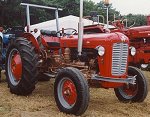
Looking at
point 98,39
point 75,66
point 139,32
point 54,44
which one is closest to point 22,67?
point 54,44

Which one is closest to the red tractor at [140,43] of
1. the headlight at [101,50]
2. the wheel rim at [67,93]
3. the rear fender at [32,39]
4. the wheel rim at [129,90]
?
the wheel rim at [129,90]

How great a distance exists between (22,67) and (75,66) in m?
1.17

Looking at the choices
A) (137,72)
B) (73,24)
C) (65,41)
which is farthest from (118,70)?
(73,24)

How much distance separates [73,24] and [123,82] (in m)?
11.6

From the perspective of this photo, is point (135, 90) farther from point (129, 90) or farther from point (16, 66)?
point (16, 66)

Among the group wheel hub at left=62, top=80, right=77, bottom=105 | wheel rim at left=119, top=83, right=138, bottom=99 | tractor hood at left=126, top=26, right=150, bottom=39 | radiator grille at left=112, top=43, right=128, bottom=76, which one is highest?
tractor hood at left=126, top=26, right=150, bottom=39

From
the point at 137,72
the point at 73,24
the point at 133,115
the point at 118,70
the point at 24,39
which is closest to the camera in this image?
the point at 133,115

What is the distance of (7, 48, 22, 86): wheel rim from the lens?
26.4 feet

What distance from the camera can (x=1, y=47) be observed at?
32.7 ft

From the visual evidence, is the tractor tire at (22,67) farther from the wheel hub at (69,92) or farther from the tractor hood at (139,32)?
the tractor hood at (139,32)

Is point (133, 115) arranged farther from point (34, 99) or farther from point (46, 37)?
point (46, 37)

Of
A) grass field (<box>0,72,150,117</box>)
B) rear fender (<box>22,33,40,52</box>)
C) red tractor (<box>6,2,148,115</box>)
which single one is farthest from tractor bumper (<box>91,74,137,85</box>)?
rear fender (<box>22,33,40,52</box>)

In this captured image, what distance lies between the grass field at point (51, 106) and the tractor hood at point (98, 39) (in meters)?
1.14

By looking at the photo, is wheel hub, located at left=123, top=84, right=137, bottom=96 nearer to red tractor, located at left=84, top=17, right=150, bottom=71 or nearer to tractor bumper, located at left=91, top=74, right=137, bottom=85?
tractor bumper, located at left=91, top=74, right=137, bottom=85
